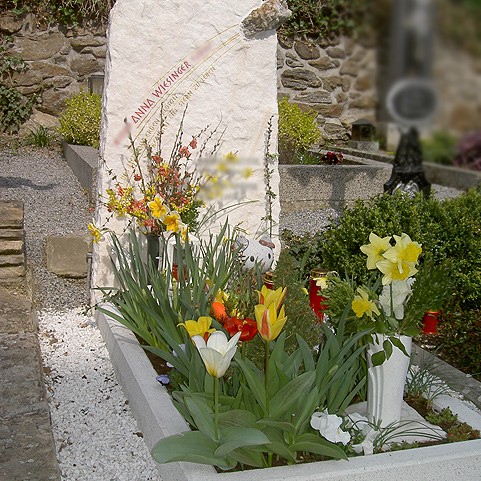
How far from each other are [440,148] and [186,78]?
379cm

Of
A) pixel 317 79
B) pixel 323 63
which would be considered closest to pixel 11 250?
pixel 317 79

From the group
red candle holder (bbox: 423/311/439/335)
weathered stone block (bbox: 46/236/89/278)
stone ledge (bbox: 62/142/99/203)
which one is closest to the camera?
red candle holder (bbox: 423/311/439/335)

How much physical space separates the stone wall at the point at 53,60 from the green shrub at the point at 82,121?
84 cm

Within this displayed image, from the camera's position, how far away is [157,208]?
358 centimetres

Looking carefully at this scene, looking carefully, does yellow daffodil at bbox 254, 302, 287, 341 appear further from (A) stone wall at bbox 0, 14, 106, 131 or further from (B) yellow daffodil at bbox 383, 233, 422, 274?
(A) stone wall at bbox 0, 14, 106, 131

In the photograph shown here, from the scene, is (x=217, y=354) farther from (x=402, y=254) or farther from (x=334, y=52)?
(x=334, y=52)

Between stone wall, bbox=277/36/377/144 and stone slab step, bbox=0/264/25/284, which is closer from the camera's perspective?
stone slab step, bbox=0/264/25/284

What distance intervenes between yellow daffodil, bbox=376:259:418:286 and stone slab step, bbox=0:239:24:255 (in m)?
2.70

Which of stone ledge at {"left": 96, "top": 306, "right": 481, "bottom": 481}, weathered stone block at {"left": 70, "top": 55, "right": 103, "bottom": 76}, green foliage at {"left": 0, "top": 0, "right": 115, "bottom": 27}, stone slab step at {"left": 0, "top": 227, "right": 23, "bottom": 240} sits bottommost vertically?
stone ledge at {"left": 96, "top": 306, "right": 481, "bottom": 481}

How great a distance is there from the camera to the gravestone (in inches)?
151

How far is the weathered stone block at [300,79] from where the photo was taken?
9734 millimetres

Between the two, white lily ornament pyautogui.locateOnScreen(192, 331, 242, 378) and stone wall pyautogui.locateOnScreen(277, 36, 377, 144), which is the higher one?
stone wall pyautogui.locateOnScreen(277, 36, 377, 144)

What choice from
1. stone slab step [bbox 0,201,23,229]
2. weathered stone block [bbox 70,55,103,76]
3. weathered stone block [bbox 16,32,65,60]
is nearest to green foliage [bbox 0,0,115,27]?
weathered stone block [bbox 16,32,65,60]

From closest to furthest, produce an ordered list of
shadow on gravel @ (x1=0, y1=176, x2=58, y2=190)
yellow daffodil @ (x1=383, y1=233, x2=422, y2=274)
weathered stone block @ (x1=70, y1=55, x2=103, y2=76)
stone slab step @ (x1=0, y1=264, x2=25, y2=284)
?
yellow daffodil @ (x1=383, y1=233, x2=422, y2=274) → stone slab step @ (x1=0, y1=264, x2=25, y2=284) → shadow on gravel @ (x1=0, y1=176, x2=58, y2=190) → weathered stone block @ (x1=70, y1=55, x2=103, y2=76)
